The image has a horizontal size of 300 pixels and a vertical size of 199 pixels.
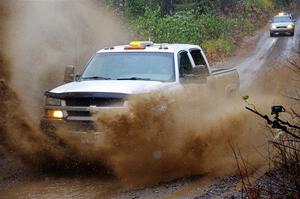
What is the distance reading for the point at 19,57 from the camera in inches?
549

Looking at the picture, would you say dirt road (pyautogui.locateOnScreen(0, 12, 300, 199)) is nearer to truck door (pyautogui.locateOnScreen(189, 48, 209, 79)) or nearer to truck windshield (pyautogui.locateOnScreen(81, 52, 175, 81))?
truck windshield (pyautogui.locateOnScreen(81, 52, 175, 81))

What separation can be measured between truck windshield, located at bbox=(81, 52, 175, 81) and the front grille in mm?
1114

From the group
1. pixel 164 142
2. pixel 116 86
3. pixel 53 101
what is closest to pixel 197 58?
pixel 116 86

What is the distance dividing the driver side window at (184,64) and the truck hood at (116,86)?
658mm

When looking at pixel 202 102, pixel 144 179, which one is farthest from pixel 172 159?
pixel 202 102

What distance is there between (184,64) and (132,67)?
40.1 inches

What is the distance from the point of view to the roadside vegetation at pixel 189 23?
80.0 feet

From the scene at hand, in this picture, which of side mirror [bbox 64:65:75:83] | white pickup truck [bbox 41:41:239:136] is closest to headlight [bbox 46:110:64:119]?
white pickup truck [bbox 41:41:239:136]

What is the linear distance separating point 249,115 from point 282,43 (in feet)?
82.5

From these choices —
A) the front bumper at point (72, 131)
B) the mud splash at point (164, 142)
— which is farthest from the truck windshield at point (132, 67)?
the front bumper at point (72, 131)

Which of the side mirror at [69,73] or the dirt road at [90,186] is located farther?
the side mirror at [69,73]

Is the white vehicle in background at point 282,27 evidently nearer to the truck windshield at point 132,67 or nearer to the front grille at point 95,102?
the truck windshield at point 132,67

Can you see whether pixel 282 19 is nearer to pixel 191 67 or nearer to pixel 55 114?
pixel 191 67

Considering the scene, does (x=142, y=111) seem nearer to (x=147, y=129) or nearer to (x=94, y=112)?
(x=147, y=129)
